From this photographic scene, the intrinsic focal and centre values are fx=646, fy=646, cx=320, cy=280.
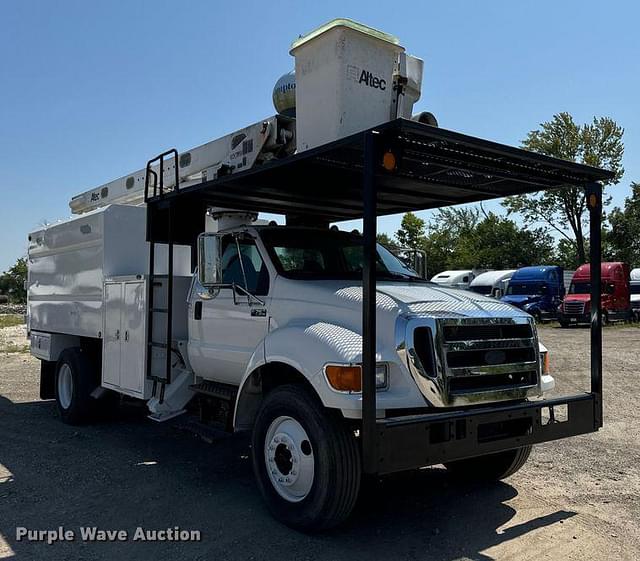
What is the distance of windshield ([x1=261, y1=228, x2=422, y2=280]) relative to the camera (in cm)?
564

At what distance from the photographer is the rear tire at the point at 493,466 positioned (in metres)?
5.59

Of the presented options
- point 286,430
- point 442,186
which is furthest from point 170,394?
point 442,186

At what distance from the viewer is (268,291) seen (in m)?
5.46

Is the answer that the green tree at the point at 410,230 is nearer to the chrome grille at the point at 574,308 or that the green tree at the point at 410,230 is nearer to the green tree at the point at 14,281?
the chrome grille at the point at 574,308

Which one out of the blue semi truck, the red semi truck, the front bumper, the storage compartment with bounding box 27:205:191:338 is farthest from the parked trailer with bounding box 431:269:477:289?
the front bumper

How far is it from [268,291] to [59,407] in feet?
14.8

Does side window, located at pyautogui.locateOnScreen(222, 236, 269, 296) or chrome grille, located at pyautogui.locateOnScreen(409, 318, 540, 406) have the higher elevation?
side window, located at pyautogui.locateOnScreen(222, 236, 269, 296)

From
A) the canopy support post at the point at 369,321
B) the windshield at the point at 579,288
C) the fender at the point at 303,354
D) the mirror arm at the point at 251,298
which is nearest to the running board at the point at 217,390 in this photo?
the fender at the point at 303,354

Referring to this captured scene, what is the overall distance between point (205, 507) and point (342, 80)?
3460 mm

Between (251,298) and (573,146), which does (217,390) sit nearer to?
(251,298)

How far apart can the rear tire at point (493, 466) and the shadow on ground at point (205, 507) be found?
143mm

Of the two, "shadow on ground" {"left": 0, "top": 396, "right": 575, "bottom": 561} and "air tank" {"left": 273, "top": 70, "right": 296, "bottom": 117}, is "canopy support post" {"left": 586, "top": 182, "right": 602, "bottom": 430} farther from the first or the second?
"air tank" {"left": 273, "top": 70, "right": 296, "bottom": 117}

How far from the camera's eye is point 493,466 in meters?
5.73

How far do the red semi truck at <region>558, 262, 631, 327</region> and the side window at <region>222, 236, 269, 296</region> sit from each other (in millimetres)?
22954
